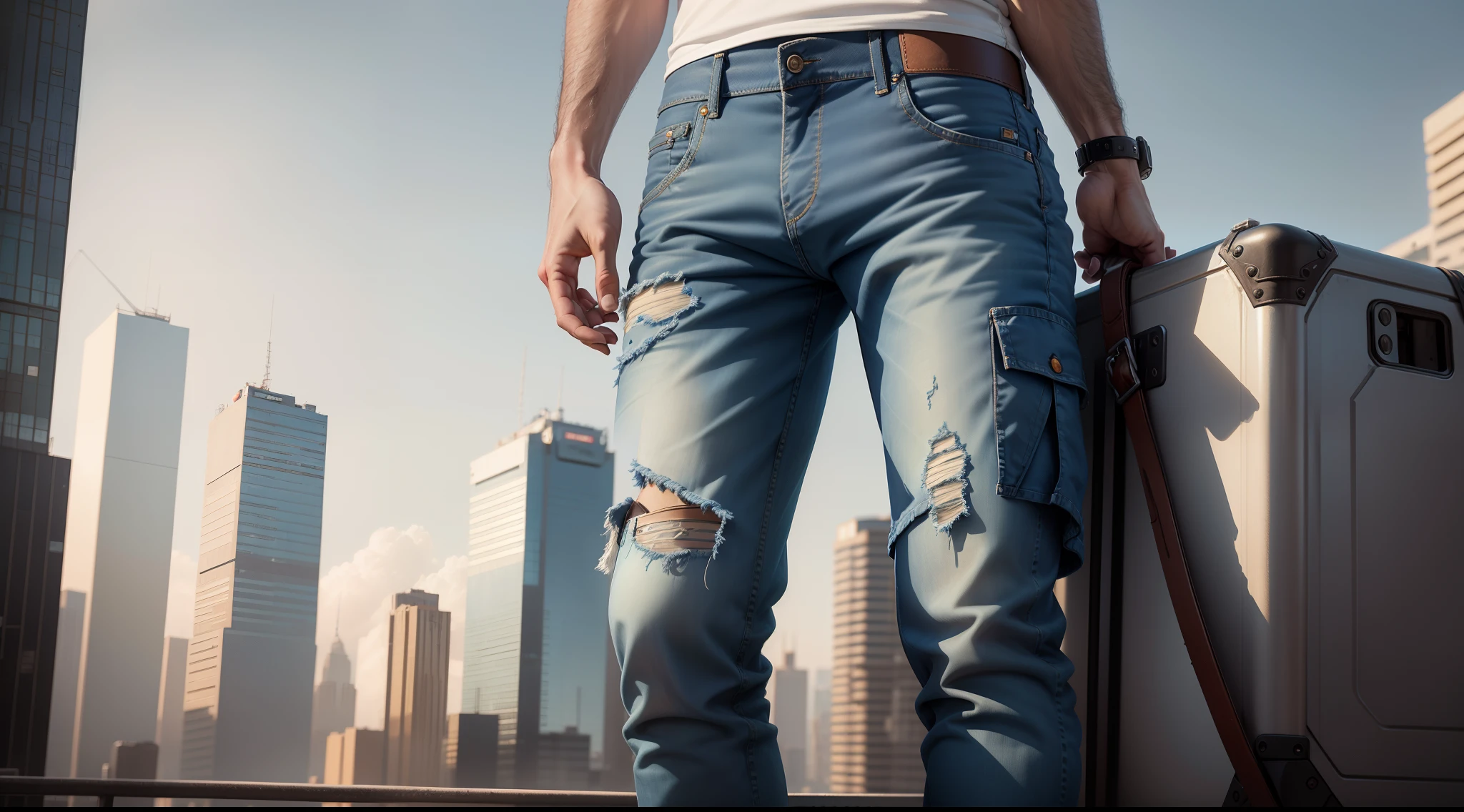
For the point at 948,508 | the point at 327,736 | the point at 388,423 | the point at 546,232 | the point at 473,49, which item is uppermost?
the point at 473,49

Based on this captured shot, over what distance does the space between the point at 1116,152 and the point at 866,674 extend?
77222 mm

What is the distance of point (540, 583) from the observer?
69.7 m

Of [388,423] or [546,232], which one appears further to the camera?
[388,423]

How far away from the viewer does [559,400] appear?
217 ft

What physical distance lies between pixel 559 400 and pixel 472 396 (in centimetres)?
952

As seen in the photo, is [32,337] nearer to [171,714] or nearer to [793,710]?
[171,714]

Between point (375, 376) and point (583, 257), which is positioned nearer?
point (583, 257)

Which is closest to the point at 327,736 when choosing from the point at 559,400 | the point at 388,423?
the point at 388,423

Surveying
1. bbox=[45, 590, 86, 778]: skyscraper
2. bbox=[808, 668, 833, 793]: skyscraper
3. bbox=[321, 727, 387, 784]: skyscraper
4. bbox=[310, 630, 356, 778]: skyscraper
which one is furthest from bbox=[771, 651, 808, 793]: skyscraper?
bbox=[45, 590, 86, 778]: skyscraper

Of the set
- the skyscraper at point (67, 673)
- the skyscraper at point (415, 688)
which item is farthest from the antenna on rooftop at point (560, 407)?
the skyscraper at point (67, 673)

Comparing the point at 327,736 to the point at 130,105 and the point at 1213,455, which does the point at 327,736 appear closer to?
the point at 130,105

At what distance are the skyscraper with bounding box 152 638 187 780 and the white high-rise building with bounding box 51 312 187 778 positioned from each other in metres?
2.99

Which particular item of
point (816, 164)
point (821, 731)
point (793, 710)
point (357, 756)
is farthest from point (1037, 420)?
point (821, 731)

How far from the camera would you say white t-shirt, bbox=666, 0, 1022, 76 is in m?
0.90
